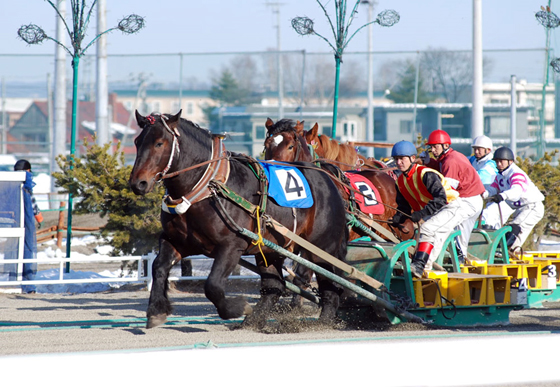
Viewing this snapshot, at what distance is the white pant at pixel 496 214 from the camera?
947 centimetres

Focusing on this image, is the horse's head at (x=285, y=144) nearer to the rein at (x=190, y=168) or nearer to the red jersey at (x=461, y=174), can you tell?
the red jersey at (x=461, y=174)

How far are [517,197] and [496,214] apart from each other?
2.52 ft

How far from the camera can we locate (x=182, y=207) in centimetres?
609

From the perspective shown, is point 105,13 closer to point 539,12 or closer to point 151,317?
point 539,12

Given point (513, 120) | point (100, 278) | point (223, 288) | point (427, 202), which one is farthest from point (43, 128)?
point (223, 288)

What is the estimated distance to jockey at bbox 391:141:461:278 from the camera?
23.3 ft

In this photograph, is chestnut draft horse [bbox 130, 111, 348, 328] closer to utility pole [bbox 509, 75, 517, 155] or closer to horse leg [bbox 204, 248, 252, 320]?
horse leg [bbox 204, 248, 252, 320]

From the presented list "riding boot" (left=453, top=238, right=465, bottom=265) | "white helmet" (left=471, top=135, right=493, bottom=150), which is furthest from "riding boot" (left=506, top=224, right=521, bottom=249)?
"riding boot" (left=453, top=238, right=465, bottom=265)

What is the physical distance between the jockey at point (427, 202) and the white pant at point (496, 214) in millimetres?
2312

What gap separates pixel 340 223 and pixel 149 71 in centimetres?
1390

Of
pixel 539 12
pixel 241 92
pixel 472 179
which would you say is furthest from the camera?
pixel 241 92

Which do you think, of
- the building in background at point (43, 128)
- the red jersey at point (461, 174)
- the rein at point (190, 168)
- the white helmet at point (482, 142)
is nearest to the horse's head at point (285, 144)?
the red jersey at point (461, 174)

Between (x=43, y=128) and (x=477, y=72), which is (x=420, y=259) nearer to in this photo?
(x=477, y=72)

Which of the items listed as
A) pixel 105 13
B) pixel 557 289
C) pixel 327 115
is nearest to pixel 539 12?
pixel 557 289
